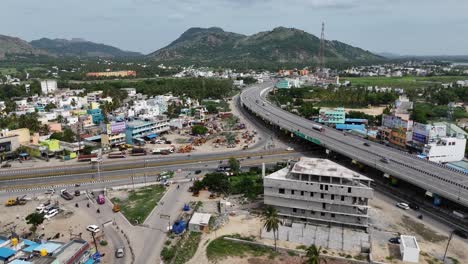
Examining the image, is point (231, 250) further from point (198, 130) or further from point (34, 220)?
point (198, 130)

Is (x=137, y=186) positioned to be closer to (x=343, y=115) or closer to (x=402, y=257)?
(x=402, y=257)

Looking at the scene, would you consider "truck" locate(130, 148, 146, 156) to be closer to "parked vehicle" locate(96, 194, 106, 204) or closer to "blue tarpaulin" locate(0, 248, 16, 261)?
"parked vehicle" locate(96, 194, 106, 204)

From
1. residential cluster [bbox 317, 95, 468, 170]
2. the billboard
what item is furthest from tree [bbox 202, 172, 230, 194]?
residential cluster [bbox 317, 95, 468, 170]

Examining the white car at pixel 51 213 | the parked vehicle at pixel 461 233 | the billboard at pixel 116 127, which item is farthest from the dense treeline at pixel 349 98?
the white car at pixel 51 213

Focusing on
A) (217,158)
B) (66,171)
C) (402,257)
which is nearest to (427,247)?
(402,257)

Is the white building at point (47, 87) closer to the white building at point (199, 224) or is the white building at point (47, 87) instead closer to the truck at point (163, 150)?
the truck at point (163, 150)
